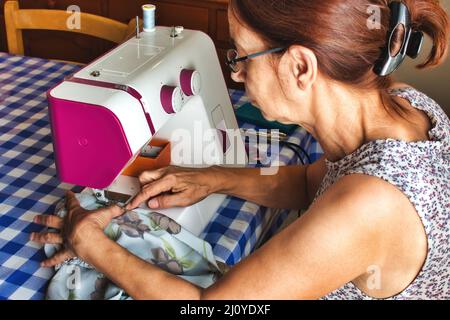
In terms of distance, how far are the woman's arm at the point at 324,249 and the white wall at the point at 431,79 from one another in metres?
2.16

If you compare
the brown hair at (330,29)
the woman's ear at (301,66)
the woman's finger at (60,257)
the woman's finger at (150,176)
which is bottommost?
the woman's finger at (60,257)

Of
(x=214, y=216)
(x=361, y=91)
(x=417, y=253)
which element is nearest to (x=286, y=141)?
(x=214, y=216)

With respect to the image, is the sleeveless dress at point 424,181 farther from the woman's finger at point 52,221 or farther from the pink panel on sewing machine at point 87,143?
the woman's finger at point 52,221

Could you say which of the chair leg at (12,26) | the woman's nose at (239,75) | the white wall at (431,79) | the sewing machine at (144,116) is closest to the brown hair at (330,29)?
the woman's nose at (239,75)

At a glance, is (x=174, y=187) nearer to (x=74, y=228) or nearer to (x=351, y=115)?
(x=74, y=228)

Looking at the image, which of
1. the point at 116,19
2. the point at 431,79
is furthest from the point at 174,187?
the point at 431,79

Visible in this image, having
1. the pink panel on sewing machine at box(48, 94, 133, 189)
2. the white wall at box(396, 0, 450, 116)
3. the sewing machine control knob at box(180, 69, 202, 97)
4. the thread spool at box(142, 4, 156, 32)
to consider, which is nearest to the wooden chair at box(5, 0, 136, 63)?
the thread spool at box(142, 4, 156, 32)

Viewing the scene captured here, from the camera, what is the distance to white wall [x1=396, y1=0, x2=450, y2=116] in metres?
2.84

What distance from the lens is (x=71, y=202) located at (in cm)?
111

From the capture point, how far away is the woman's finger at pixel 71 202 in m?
1.09

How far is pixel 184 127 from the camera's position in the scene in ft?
3.89

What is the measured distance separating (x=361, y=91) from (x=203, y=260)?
41cm

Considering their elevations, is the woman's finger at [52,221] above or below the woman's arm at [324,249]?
below

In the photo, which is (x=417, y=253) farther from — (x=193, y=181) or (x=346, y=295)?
(x=193, y=181)
